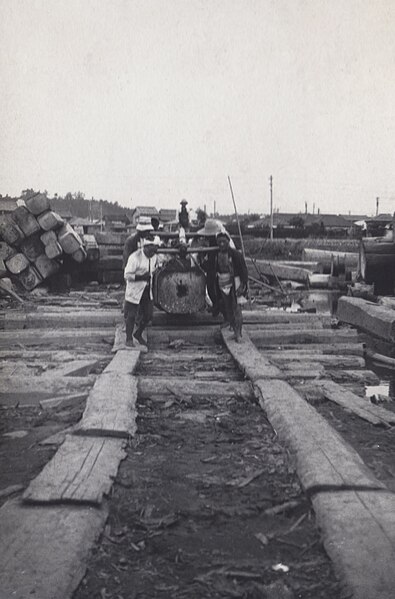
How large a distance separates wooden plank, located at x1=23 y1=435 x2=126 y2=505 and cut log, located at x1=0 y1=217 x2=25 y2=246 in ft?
35.0

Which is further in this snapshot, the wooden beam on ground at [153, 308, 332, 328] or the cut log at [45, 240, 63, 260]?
the cut log at [45, 240, 63, 260]

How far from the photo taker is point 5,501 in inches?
126

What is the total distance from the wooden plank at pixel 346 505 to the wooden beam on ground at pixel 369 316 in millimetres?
4237

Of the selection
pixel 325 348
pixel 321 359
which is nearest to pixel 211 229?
pixel 325 348

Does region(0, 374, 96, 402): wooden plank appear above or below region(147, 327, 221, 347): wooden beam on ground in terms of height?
above

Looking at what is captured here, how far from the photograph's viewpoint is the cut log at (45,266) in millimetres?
14539

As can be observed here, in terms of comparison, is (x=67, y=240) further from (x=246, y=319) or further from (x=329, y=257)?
(x=329, y=257)

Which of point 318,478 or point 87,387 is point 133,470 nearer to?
point 318,478

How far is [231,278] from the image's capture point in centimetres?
821

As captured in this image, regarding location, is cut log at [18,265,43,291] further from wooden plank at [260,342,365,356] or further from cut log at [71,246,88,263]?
wooden plank at [260,342,365,356]

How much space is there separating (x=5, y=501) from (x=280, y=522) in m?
1.43

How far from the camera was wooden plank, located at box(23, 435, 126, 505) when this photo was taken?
10.0ft

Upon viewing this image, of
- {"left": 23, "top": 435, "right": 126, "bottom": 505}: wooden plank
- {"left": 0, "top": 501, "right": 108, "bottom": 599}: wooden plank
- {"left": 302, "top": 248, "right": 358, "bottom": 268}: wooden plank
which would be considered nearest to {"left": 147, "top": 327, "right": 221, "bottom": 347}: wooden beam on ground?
{"left": 23, "top": 435, "right": 126, "bottom": 505}: wooden plank

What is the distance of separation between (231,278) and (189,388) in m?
2.84
